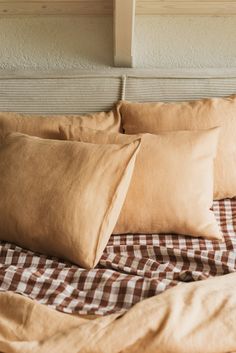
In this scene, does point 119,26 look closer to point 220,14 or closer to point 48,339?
point 220,14

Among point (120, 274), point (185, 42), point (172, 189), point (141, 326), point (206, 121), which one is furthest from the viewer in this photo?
point (185, 42)

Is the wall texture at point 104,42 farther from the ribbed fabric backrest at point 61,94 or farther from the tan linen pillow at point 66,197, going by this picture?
the tan linen pillow at point 66,197

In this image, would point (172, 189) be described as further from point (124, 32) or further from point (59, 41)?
point (59, 41)

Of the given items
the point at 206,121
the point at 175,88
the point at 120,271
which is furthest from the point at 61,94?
the point at 120,271

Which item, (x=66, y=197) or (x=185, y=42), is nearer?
(x=66, y=197)

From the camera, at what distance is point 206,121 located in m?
1.73

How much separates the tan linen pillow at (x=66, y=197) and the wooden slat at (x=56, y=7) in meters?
0.65

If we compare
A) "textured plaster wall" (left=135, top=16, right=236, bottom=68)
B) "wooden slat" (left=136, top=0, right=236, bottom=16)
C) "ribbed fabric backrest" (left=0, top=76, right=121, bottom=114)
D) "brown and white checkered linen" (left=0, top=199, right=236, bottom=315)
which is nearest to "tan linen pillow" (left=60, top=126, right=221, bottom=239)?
"brown and white checkered linen" (left=0, top=199, right=236, bottom=315)

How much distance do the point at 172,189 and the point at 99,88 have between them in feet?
1.92

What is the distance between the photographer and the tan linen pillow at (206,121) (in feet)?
5.63

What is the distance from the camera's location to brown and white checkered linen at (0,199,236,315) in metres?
1.34

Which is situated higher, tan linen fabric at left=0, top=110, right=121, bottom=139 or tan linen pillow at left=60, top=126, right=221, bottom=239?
tan linen fabric at left=0, top=110, right=121, bottom=139

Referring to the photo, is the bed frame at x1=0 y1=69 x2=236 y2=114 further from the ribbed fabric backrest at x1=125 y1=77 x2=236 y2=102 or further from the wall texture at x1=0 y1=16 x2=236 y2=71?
the wall texture at x1=0 y1=16 x2=236 y2=71

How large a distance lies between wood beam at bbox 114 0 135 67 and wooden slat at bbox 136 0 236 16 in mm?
188
